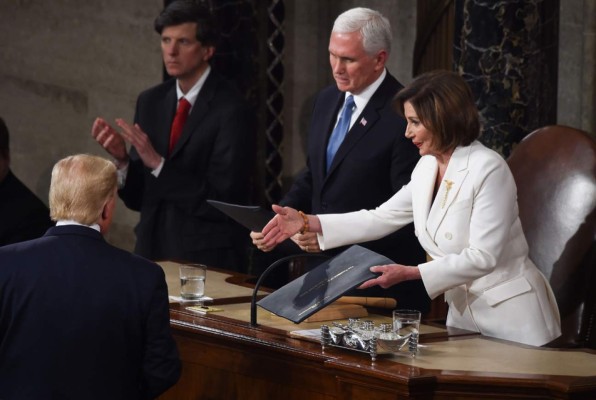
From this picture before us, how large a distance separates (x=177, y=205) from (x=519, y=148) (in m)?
1.62

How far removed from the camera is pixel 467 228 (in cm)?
424

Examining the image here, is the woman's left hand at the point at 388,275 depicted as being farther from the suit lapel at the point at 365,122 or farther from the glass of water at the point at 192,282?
the suit lapel at the point at 365,122

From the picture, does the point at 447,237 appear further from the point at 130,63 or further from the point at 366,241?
the point at 130,63

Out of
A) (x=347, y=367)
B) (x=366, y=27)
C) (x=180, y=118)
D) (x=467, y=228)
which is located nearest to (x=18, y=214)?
(x=180, y=118)

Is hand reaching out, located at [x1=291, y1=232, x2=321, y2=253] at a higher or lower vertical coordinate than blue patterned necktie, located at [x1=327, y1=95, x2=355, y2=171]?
lower

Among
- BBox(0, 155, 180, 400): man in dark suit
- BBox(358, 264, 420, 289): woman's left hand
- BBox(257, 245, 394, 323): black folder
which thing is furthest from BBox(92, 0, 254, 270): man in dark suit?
BBox(0, 155, 180, 400): man in dark suit

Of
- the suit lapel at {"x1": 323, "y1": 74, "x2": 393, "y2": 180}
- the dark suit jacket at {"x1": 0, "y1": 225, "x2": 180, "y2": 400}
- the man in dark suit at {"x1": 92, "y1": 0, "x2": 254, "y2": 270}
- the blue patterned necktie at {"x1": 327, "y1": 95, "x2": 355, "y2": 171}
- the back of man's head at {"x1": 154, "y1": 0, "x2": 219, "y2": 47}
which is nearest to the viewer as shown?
the dark suit jacket at {"x1": 0, "y1": 225, "x2": 180, "y2": 400}

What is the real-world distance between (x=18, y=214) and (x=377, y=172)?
1601 millimetres

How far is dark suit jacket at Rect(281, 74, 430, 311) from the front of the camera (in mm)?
5027

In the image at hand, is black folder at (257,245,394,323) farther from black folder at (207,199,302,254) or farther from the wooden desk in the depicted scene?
black folder at (207,199,302,254)

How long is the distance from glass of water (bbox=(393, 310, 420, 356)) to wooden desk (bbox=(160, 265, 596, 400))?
0.23 feet

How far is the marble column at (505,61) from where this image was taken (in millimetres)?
6336

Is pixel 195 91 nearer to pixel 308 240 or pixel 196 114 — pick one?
pixel 196 114

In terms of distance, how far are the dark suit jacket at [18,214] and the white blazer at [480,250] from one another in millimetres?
1856
